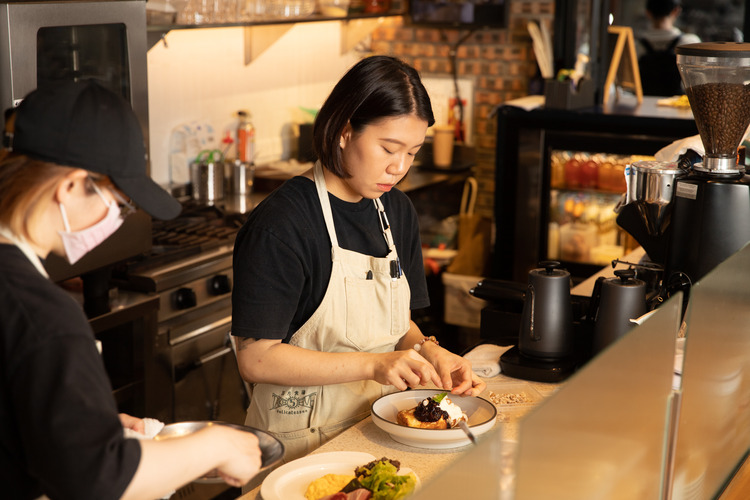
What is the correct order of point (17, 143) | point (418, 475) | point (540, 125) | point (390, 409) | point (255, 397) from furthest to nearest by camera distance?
point (540, 125)
point (255, 397)
point (390, 409)
point (418, 475)
point (17, 143)

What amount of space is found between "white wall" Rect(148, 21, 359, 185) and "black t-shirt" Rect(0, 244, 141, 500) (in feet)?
10.3

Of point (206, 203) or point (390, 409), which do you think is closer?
point (390, 409)

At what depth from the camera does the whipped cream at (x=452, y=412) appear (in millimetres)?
1815

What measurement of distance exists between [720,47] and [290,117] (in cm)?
333

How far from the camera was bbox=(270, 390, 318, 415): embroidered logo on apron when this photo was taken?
6.65 ft

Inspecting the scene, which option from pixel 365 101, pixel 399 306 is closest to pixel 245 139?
pixel 399 306

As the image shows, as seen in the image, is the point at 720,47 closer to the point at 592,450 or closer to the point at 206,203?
the point at 592,450

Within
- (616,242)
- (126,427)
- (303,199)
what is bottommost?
(616,242)

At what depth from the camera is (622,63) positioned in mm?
5047

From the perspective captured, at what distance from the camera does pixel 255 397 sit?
2080 millimetres

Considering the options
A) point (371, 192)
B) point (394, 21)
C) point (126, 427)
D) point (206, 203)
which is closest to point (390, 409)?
point (371, 192)

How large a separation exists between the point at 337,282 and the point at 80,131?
2.95 ft

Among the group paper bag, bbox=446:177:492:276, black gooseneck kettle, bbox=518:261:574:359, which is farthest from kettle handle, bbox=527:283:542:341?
paper bag, bbox=446:177:492:276

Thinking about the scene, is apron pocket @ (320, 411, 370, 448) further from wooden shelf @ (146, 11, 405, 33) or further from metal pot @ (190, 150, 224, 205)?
metal pot @ (190, 150, 224, 205)
